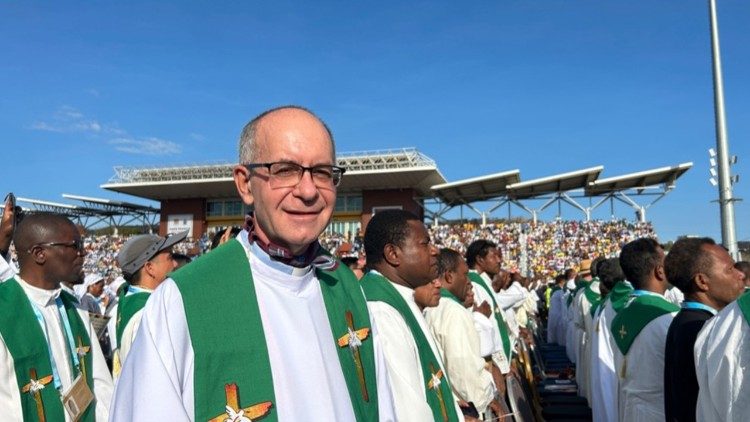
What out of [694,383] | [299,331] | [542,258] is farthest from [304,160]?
[542,258]

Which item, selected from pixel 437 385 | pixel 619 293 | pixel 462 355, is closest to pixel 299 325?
pixel 437 385

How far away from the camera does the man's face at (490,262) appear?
25.8ft

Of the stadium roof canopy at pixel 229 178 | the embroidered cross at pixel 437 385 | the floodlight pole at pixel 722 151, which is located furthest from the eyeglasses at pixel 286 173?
the stadium roof canopy at pixel 229 178

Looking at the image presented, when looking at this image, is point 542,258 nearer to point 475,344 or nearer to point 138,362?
point 475,344

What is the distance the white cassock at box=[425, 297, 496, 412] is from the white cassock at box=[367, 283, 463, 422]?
1.23 meters

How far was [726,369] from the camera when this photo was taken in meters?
2.93

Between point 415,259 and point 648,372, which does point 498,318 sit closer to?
point 648,372

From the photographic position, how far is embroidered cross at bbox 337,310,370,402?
207 cm

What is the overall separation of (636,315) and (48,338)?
167 inches

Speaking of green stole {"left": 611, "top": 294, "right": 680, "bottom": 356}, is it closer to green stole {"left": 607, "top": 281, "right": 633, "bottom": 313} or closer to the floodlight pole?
green stole {"left": 607, "top": 281, "right": 633, "bottom": 313}

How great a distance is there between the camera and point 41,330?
11.2ft

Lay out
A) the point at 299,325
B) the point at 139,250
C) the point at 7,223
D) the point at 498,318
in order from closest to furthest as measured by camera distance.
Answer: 1. the point at 299,325
2. the point at 7,223
3. the point at 139,250
4. the point at 498,318

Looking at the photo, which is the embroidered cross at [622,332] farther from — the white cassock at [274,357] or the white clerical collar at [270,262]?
the white clerical collar at [270,262]

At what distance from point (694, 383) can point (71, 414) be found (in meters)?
3.74
